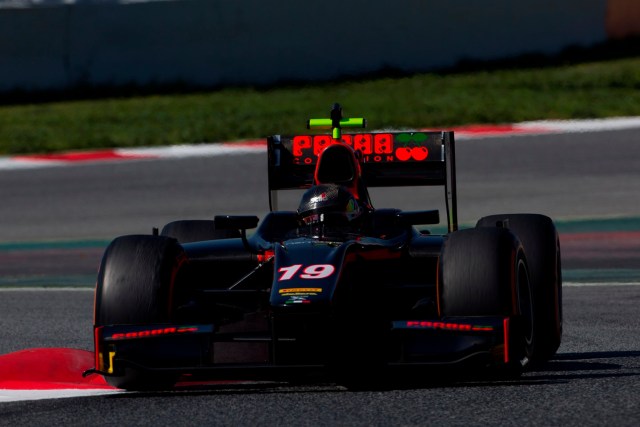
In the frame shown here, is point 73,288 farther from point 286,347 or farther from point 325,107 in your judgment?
point 325,107

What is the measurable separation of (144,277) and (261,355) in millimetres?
661

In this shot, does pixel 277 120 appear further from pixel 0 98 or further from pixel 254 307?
pixel 254 307

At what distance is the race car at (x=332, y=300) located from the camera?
615cm

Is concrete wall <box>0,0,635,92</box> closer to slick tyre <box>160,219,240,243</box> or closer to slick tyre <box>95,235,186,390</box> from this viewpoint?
slick tyre <box>160,219,240,243</box>

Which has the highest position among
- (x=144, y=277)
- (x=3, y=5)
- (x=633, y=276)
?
(x=3, y=5)

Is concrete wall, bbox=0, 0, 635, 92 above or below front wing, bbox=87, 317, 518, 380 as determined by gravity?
above

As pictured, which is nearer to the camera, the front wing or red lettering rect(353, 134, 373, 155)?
the front wing

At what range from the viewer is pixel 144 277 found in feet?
21.1

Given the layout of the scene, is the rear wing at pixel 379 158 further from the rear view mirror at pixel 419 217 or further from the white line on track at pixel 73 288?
the white line on track at pixel 73 288

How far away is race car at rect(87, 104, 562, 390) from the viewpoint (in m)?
6.15

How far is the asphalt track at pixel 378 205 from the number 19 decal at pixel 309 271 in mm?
484

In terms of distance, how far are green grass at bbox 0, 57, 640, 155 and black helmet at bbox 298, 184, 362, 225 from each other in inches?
381

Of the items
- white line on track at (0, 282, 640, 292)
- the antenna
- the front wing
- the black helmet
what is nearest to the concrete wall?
white line on track at (0, 282, 640, 292)

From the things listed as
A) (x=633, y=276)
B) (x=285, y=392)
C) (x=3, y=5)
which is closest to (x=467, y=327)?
(x=285, y=392)
